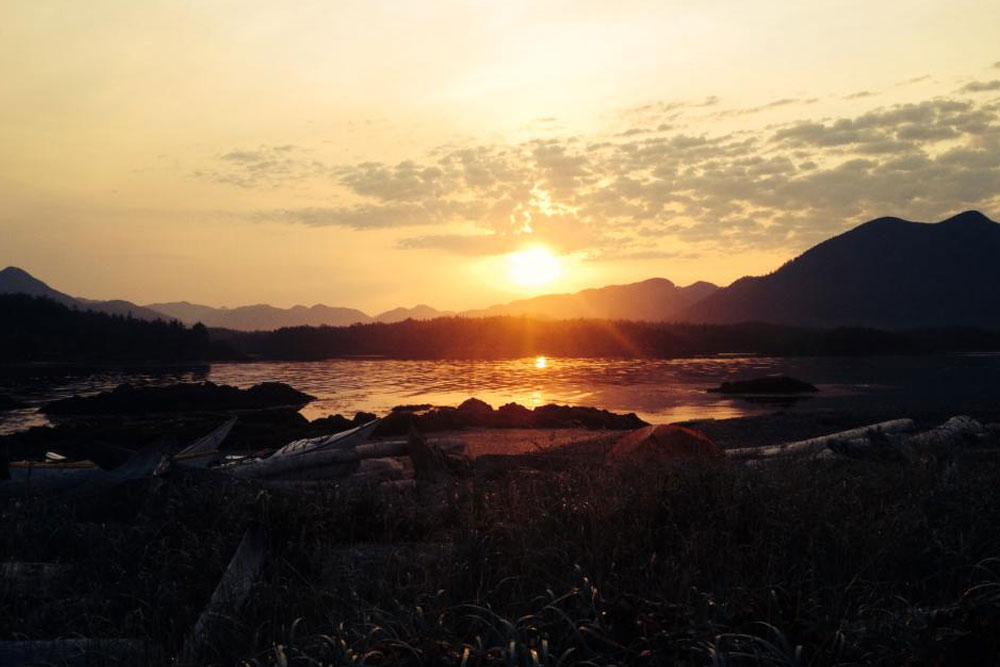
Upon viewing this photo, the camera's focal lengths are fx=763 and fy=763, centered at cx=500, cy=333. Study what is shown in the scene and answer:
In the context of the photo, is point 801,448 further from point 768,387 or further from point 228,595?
point 768,387

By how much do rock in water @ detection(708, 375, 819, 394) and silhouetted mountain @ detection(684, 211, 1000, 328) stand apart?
11920 cm

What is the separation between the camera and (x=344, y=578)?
16.9ft

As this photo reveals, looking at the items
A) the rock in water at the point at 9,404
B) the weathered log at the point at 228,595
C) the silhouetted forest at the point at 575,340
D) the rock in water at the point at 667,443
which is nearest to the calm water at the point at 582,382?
the rock in water at the point at 9,404

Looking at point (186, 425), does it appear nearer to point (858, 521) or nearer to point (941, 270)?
point (858, 521)

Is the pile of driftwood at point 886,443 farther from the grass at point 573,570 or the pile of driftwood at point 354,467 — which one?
the grass at point 573,570

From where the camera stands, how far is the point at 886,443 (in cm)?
1296

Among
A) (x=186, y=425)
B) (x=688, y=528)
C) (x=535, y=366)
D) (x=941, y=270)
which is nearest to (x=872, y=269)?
(x=941, y=270)

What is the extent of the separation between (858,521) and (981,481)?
76.2 inches

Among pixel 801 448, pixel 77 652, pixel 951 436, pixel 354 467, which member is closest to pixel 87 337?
pixel 354 467

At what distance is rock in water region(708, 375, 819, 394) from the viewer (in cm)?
3894

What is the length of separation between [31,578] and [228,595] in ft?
6.24

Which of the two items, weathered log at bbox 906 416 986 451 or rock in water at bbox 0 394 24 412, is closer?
weathered log at bbox 906 416 986 451

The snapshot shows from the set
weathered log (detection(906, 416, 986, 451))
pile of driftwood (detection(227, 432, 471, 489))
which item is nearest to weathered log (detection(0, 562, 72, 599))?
pile of driftwood (detection(227, 432, 471, 489))

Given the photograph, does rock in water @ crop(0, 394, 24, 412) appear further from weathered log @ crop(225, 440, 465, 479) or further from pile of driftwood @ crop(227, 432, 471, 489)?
pile of driftwood @ crop(227, 432, 471, 489)
